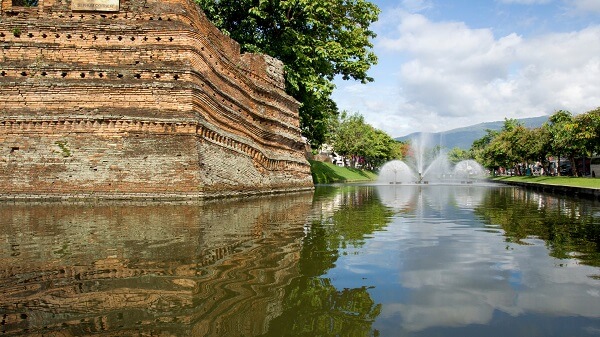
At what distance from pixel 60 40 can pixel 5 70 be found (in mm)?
2280

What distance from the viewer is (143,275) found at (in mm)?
5359

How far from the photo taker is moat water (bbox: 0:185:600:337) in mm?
3861

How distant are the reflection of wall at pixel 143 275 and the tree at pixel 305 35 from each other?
1981 centimetres

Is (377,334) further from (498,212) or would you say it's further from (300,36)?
(300,36)

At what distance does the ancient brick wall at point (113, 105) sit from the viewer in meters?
15.9

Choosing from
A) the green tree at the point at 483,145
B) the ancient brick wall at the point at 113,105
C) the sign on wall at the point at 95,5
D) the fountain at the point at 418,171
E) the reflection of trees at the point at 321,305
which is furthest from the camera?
the green tree at the point at 483,145

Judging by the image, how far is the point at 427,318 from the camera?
407cm

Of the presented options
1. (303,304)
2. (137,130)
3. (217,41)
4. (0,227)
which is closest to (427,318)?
(303,304)

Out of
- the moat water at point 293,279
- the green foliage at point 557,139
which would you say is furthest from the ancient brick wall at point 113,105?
the green foliage at point 557,139

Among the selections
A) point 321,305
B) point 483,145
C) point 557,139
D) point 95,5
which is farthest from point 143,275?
point 483,145

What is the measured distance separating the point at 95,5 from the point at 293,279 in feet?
56.0

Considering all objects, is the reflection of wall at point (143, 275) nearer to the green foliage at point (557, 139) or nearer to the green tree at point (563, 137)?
the green foliage at point (557, 139)

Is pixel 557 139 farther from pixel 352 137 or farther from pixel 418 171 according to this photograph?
pixel 352 137

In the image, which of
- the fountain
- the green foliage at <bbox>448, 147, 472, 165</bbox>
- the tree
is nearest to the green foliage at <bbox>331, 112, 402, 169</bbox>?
the fountain
